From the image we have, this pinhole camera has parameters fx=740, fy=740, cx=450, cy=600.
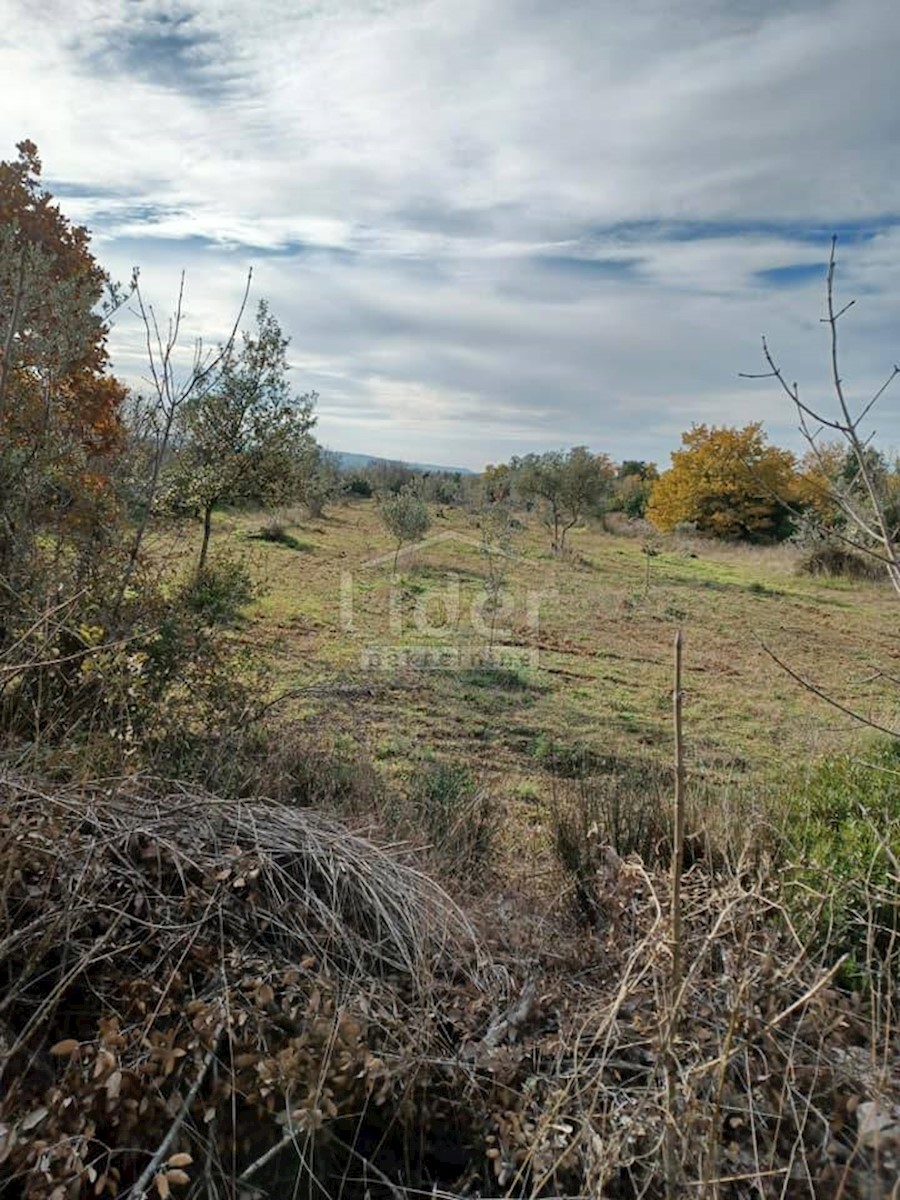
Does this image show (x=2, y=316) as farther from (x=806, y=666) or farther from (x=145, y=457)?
(x=806, y=666)

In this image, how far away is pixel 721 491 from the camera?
91.8ft

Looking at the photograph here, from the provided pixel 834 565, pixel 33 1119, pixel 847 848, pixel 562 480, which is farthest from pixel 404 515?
pixel 33 1119

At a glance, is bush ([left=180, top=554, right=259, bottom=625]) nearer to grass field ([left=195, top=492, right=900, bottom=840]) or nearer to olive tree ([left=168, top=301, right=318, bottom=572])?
grass field ([left=195, top=492, right=900, bottom=840])

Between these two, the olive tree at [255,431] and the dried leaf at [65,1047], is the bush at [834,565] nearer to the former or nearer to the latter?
the olive tree at [255,431]

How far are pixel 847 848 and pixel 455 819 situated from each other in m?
1.85

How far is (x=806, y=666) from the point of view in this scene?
10805mm

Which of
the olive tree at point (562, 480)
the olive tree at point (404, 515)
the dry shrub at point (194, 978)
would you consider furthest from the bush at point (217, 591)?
the olive tree at point (562, 480)

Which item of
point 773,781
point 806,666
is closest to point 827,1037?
point 773,781

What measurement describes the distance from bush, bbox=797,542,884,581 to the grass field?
2.25 ft

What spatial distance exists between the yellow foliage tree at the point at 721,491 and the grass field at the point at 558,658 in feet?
25.3

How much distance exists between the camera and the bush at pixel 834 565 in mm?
20209

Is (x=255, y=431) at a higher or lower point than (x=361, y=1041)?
higher

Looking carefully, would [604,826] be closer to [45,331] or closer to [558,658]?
[45,331]

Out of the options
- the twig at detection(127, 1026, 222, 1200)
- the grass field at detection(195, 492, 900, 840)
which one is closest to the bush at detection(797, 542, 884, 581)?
the grass field at detection(195, 492, 900, 840)
